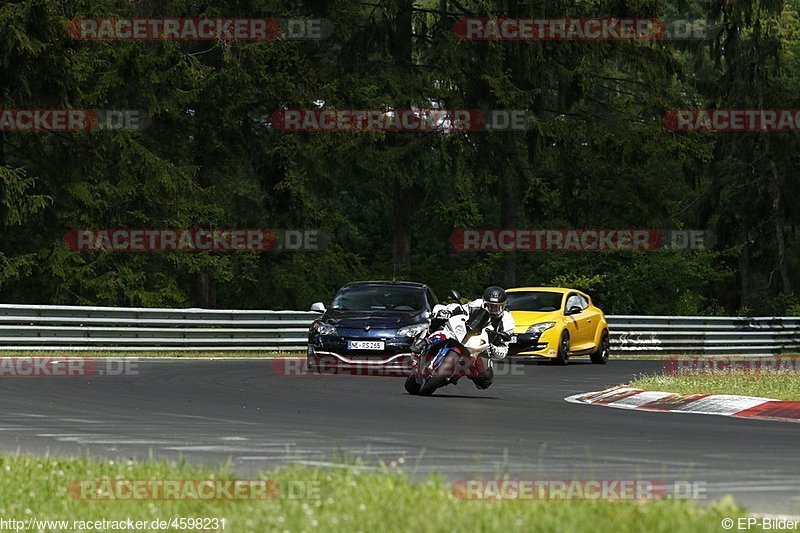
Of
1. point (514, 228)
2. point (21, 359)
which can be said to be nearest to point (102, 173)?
point (514, 228)

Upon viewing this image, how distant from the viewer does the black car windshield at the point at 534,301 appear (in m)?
33.3

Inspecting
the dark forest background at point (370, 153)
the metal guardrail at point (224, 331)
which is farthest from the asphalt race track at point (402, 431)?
the dark forest background at point (370, 153)

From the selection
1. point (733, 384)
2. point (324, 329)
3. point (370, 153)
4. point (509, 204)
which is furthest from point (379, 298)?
point (509, 204)

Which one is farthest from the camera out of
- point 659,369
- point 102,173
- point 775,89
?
point 775,89

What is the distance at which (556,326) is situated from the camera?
32.1 m

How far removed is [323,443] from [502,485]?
4.55m

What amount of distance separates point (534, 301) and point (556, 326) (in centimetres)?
172

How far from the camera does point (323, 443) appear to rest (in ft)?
45.6

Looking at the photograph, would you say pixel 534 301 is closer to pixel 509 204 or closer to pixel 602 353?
pixel 602 353

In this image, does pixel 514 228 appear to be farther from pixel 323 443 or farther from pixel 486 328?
pixel 323 443

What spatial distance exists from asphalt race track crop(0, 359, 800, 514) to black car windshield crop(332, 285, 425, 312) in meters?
3.77

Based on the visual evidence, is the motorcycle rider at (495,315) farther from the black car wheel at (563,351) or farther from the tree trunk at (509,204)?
the tree trunk at (509,204)

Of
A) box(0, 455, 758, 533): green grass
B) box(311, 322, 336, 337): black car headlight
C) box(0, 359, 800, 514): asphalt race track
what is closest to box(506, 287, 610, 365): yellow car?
box(311, 322, 336, 337): black car headlight

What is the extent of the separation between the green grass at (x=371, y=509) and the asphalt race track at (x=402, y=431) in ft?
3.71
